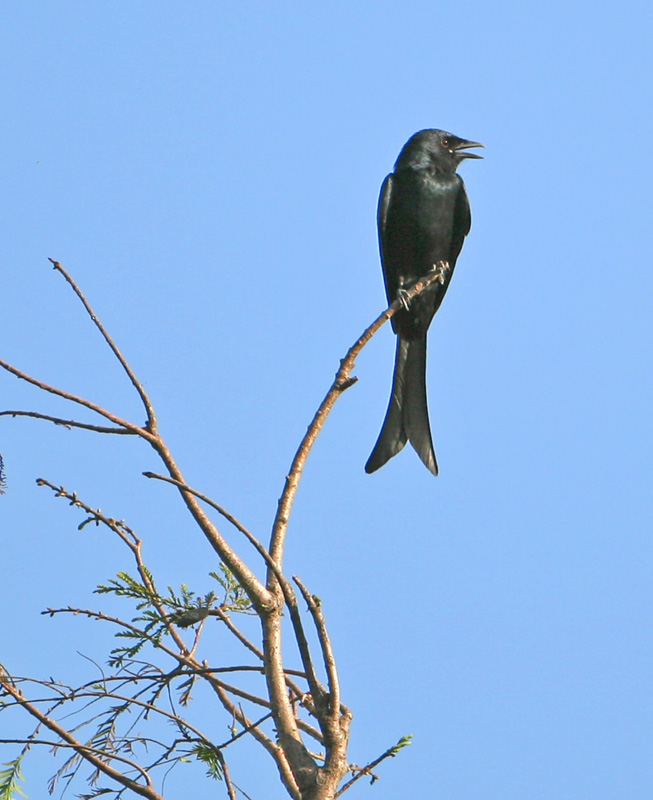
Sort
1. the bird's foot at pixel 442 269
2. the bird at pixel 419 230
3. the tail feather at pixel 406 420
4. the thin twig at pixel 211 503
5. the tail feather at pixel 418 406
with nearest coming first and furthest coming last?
the thin twig at pixel 211 503 → the tail feather at pixel 406 420 → the tail feather at pixel 418 406 → the bird's foot at pixel 442 269 → the bird at pixel 419 230

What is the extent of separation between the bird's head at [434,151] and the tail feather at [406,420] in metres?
1.23

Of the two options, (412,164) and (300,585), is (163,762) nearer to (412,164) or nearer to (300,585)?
(300,585)

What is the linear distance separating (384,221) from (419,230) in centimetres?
26

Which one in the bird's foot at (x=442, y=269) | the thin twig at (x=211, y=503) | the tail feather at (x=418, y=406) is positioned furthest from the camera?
the bird's foot at (x=442, y=269)

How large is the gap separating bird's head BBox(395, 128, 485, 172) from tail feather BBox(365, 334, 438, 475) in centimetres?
123

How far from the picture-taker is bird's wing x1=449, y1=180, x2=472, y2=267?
607 cm

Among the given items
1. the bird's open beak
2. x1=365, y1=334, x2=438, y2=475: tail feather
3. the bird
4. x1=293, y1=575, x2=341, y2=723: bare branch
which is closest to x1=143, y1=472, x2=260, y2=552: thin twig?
x1=293, y1=575, x2=341, y2=723: bare branch

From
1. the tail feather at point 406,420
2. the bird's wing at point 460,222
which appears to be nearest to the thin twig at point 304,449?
the tail feather at point 406,420

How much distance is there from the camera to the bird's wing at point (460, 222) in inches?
239

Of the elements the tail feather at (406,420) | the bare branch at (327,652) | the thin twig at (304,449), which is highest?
the tail feather at (406,420)

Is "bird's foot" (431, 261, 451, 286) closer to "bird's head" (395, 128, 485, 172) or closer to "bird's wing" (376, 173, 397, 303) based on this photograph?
"bird's wing" (376, 173, 397, 303)

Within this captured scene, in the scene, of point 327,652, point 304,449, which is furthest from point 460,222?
point 327,652

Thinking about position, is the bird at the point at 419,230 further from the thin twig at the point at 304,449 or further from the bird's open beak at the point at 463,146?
the thin twig at the point at 304,449

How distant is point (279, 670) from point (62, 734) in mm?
454
